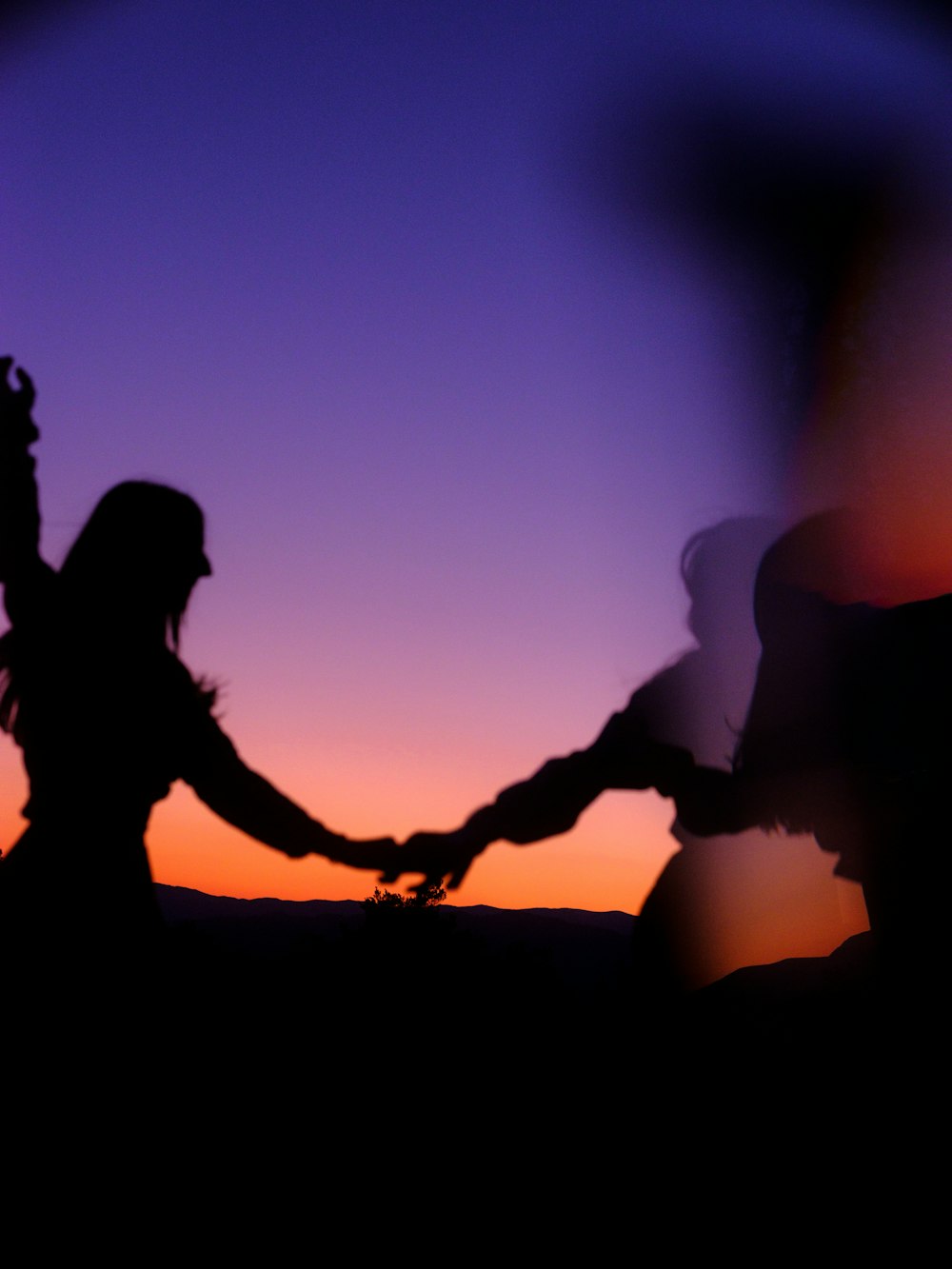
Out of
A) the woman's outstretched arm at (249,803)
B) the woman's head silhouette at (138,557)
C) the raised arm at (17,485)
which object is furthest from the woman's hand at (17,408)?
the woman's outstretched arm at (249,803)

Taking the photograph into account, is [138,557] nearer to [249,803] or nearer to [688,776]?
[249,803]

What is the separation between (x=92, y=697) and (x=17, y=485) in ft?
2.36

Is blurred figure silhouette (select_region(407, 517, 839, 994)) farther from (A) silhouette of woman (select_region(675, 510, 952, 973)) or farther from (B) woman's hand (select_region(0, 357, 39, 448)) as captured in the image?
(B) woman's hand (select_region(0, 357, 39, 448))

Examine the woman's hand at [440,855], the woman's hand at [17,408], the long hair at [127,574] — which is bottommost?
the woman's hand at [440,855]

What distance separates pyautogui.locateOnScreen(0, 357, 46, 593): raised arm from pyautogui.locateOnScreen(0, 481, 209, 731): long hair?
16 cm

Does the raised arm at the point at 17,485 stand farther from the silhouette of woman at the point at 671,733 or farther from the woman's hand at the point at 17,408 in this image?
the silhouette of woman at the point at 671,733

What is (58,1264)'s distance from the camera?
250 cm

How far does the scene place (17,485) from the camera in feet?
9.41

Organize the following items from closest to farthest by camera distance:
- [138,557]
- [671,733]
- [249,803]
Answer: [138,557], [249,803], [671,733]

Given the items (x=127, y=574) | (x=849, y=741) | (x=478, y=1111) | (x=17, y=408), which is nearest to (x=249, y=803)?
(x=127, y=574)

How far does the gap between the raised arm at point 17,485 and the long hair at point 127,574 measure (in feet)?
0.54

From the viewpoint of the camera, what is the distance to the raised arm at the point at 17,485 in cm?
287

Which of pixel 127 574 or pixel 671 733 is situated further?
pixel 671 733

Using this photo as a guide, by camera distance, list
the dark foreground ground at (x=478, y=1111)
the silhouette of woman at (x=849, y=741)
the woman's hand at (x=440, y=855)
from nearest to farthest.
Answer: the dark foreground ground at (x=478, y=1111) → the silhouette of woman at (x=849, y=741) → the woman's hand at (x=440, y=855)
